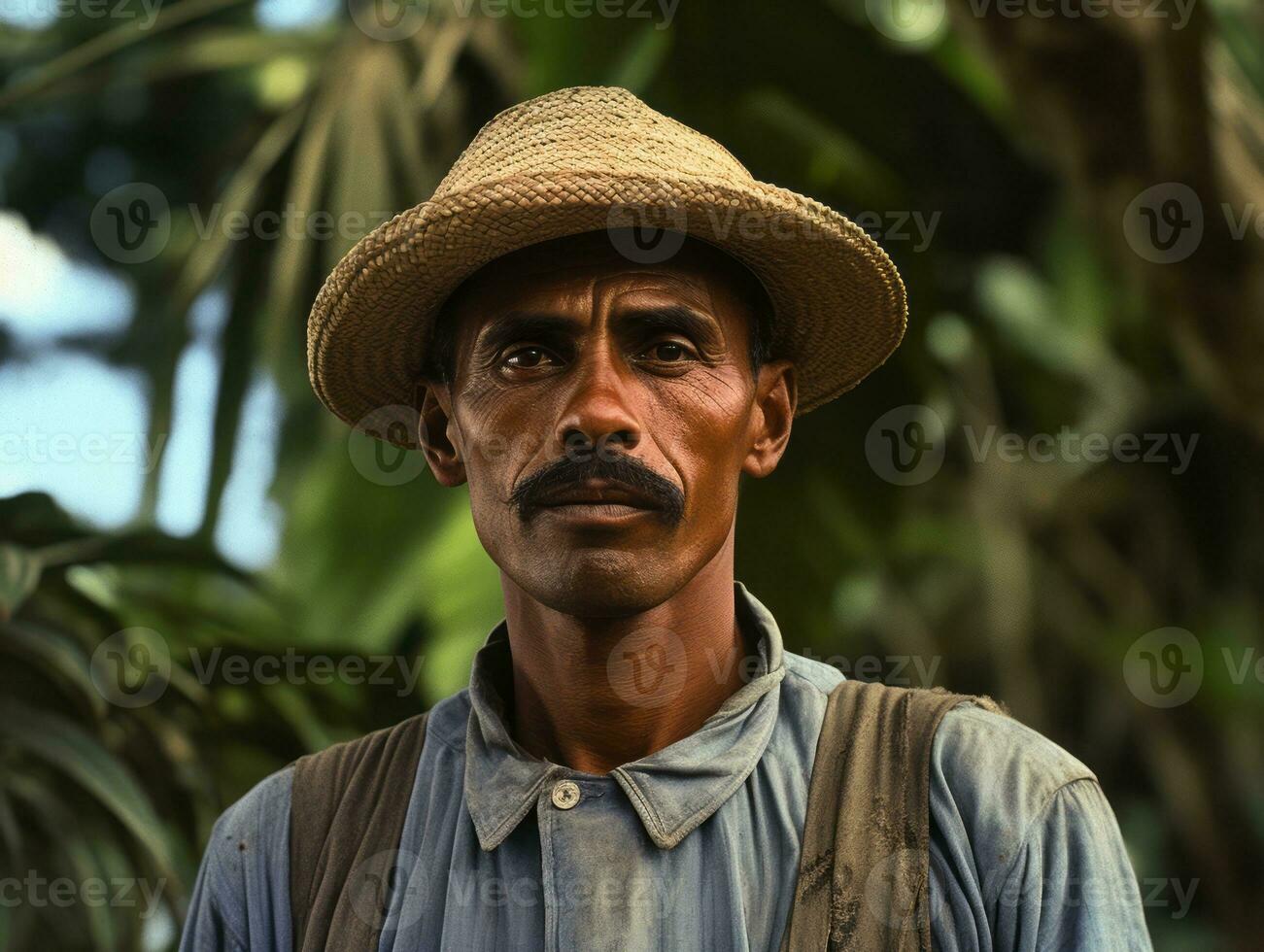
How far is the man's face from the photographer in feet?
5.36

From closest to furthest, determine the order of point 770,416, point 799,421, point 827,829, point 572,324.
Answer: point 827,829 < point 572,324 < point 770,416 < point 799,421

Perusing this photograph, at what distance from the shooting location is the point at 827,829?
5.13 feet

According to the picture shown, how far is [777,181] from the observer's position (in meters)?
3.69

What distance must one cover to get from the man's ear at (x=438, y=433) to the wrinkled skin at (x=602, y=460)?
0.19 feet

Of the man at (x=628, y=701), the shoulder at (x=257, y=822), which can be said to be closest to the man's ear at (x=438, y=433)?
the man at (x=628, y=701)

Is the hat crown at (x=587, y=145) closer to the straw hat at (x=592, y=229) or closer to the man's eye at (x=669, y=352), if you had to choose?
the straw hat at (x=592, y=229)

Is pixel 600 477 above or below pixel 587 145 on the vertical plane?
below

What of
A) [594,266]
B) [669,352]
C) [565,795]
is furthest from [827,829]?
[594,266]

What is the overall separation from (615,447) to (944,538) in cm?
296

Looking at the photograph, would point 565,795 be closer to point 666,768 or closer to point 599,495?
point 666,768

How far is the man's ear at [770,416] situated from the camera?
1865 mm

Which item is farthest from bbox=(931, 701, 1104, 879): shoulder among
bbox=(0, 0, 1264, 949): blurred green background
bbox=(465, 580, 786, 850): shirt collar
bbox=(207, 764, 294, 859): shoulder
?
bbox=(0, 0, 1264, 949): blurred green background

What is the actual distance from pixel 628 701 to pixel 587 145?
587 millimetres

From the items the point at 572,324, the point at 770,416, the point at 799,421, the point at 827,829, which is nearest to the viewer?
Answer: the point at 827,829
